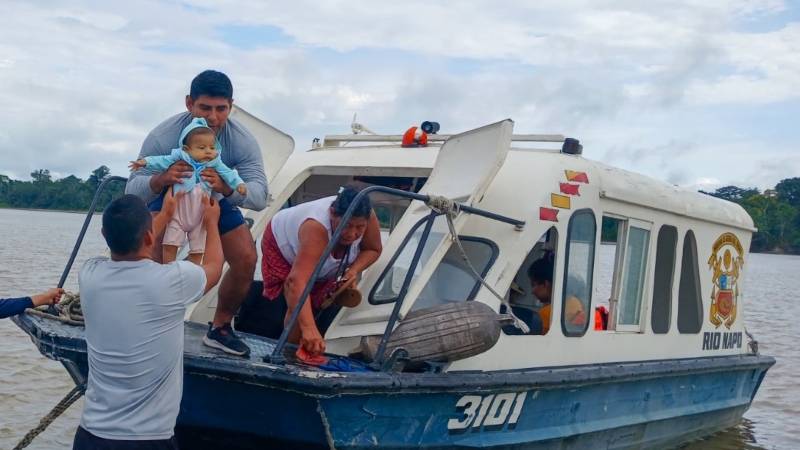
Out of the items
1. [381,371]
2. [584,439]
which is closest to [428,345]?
[381,371]

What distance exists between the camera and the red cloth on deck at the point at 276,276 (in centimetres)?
596

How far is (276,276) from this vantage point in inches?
236

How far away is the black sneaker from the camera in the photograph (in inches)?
212

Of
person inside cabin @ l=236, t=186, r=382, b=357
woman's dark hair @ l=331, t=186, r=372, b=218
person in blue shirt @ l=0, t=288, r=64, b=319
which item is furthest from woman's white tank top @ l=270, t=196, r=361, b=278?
person in blue shirt @ l=0, t=288, r=64, b=319

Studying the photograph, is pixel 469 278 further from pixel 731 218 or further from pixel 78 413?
pixel 78 413

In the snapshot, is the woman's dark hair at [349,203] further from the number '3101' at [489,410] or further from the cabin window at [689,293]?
the cabin window at [689,293]

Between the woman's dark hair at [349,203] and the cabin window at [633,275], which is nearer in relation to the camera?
the woman's dark hair at [349,203]

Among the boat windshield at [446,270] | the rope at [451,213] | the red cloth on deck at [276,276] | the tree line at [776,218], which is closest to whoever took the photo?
the rope at [451,213]

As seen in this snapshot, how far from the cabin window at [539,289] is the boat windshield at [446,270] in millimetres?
382

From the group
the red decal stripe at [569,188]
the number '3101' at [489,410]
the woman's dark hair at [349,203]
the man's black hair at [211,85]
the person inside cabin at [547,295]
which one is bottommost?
the number '3101' at [489,410]

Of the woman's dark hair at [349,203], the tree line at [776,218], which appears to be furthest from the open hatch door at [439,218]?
the tree line at [776,218]

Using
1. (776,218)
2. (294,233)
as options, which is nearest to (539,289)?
(294,233)

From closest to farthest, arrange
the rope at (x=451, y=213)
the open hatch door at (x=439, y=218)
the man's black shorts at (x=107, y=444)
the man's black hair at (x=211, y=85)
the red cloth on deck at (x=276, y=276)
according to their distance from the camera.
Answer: the man's black shorts at (x=107, y=444) → the man's black hair at (x=211, y=85) → the rope at (x=451, y=213) → the open hatch door at (x=439, y=218) → the red cloth on deck at (x=276, y=276)

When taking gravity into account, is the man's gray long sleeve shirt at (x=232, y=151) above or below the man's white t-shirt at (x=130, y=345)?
above
